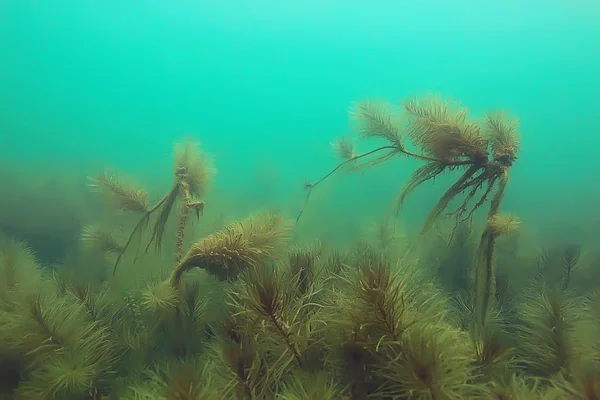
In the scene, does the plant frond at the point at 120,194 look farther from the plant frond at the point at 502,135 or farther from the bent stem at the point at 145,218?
the plant frond at the point at 502,135

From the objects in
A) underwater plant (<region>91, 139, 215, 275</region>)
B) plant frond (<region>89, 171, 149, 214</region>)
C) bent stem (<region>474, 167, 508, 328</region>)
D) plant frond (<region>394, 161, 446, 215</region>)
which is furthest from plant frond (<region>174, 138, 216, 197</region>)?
bent stem (<region>474, 167, 508, 328</region>)

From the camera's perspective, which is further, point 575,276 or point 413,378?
point 575,276

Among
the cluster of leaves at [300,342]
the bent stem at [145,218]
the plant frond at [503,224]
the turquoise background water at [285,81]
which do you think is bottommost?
the cluster of leaves at [300,342]

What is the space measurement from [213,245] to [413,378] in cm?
102

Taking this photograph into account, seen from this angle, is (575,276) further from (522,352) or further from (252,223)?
(252,223)

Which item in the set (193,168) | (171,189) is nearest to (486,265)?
(193,168)

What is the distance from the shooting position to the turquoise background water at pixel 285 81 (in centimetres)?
405

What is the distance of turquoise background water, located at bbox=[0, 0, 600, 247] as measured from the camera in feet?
13.3

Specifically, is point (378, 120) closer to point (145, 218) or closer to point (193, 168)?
point (193, 168)

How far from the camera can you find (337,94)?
5227mm

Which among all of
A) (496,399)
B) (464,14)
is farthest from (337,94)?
(496,399)

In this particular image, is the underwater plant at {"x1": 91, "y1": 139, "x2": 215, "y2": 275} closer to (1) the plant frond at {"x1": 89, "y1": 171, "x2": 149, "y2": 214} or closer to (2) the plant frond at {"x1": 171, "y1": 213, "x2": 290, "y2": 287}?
(1) the plant frond at {"x1": 89, "y1": 171, "x2": 149, "y2": 214}

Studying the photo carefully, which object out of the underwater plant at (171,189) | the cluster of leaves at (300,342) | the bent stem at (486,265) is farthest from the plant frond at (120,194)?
the bent stem at (486,265)

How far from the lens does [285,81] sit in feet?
18.2
